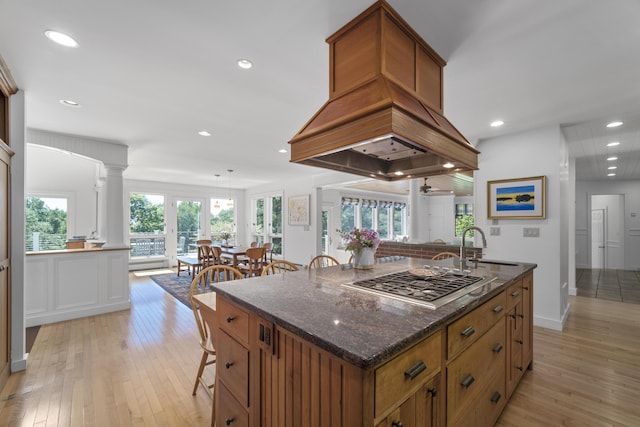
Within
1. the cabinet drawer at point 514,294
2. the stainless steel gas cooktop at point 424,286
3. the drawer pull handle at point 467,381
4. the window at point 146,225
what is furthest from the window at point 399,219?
the drawer pull handle at point 467,381

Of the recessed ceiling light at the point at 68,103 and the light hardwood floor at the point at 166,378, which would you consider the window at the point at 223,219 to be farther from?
the recessed ceiling light at the point at 68,103

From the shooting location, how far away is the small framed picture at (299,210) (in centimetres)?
713

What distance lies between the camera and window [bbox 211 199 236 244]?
29.0 feet

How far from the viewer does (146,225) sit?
7.61 meters

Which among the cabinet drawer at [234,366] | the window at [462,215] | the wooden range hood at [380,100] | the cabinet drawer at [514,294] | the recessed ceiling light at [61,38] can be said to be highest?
the recessed ceiling light at [61,38]

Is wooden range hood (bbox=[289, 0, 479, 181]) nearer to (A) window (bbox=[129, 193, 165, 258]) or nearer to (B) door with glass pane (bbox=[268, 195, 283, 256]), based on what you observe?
(B) door with glass pane (bbox=[268, 195, 283, 256])

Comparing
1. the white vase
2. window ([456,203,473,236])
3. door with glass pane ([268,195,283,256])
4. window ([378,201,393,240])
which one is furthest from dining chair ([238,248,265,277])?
window ([456,203,473,236])

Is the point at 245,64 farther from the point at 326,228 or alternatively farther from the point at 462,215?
the point at 462,215

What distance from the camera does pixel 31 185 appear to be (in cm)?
576

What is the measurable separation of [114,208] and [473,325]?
4.71 m

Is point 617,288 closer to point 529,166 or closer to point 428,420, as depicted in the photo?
point 529,166

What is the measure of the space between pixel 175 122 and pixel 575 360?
15.7ft

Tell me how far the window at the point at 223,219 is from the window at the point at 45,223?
136 inches

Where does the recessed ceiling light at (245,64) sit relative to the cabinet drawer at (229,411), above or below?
above
